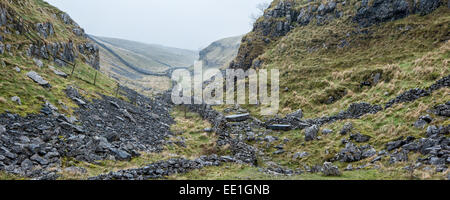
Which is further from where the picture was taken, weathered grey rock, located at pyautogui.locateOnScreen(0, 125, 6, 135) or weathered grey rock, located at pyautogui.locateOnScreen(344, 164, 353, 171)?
weathered grey rock, located at pyautogui.locateOnScreen(344, 164, 353, 171)

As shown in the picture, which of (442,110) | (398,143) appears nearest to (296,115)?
(398,143)

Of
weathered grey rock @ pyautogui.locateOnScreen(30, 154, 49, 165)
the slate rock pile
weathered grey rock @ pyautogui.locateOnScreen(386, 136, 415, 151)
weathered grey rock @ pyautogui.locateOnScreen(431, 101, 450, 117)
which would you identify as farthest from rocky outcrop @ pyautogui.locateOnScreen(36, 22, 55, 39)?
weathered grey rock @ pyautogui.locateOnScreen(431, 101, 450, 117)

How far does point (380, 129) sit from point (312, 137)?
17.4 ft

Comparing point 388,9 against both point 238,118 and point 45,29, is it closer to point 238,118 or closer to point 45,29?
point 238,118

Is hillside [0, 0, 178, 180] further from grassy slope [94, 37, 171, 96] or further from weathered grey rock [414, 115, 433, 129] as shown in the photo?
grassy slope [94, 37, 171, 96]

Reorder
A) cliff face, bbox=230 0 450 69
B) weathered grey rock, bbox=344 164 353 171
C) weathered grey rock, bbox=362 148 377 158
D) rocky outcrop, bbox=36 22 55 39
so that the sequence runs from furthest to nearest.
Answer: rocky outcrop, bbox=36 22 55 39 → cliff face, bbox=230 0 450 69 → weathered grey rock, bbox=362 148 377 158 → weathered grey rock, bbox=344 164 353 171

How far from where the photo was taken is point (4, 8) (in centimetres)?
3109

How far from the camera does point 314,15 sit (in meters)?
50.3

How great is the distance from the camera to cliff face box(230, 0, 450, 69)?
3747 centimetres

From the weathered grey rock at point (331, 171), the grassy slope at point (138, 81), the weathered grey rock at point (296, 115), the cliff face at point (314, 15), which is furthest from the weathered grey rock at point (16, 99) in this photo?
the grassy slope at point (138, 81)

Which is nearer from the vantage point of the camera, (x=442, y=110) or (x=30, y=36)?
(x=442, y=110)

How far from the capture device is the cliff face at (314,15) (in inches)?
1475
